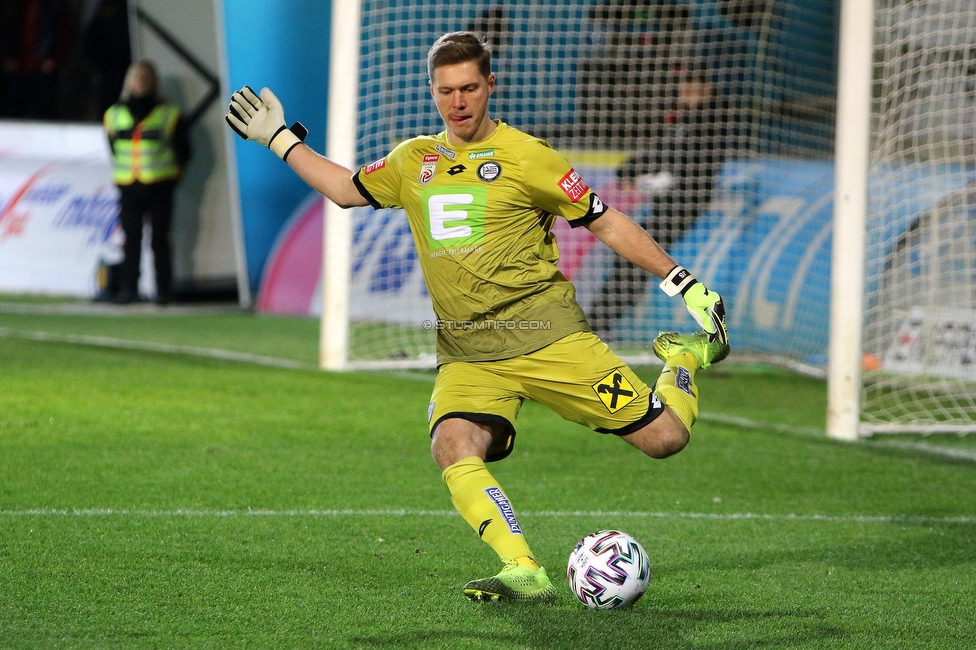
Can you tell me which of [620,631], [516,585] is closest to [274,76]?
[516,585]

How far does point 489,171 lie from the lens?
4422mm

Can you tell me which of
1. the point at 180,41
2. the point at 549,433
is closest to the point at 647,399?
the point at 549,433

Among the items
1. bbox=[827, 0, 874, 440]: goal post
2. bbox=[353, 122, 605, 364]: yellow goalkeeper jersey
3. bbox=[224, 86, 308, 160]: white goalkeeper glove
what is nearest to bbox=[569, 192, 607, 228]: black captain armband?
bbox=[353, 122, 605, 364]: yellow goalkeeper jersey

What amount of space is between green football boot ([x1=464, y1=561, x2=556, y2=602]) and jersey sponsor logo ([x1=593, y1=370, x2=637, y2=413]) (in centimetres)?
66

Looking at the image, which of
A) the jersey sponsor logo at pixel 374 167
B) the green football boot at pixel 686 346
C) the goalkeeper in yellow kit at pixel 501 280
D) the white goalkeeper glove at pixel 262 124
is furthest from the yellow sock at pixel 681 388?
the white goalkeeper glove at pixel 262 124

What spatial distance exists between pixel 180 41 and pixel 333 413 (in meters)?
7.75

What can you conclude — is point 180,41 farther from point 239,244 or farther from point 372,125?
point 372,125

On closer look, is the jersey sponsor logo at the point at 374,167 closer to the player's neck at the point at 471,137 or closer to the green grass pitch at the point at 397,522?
the player's neck at the point at 471,137

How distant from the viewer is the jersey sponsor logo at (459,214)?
14.5 ft

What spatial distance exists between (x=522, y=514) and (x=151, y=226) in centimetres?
878

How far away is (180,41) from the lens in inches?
570

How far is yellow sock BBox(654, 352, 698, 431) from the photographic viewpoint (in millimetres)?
4777

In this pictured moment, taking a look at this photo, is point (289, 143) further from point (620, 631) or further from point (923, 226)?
point (923, 226)

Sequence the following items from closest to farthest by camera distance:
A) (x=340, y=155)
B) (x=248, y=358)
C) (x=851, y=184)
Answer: (x=851, y=184) → (x=340, y=155) → (x=248, y=358)
